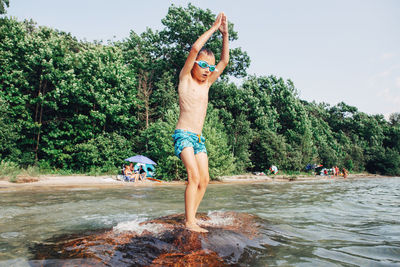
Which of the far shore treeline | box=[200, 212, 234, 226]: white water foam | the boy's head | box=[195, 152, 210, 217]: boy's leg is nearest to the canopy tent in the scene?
the far shore treeline

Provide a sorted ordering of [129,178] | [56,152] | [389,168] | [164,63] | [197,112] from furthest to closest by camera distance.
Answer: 1. [389,168]
2. [164,63]
3. [56,152]
4. [129,178]
5. [197,112]

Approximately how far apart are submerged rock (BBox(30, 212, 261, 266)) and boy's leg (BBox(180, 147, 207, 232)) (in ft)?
0.49

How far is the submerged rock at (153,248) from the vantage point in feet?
7.19

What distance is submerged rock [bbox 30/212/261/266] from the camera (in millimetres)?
2191

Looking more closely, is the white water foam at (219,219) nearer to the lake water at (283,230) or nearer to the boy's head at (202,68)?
the lake water at (283,230)

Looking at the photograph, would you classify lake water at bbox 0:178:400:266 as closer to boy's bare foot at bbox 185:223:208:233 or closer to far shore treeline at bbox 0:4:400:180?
boy's bare foot at bbox 185:223:208:233

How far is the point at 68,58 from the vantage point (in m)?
16.5

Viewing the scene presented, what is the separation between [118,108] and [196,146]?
15.7 metres

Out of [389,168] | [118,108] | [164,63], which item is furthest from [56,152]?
[389,168]

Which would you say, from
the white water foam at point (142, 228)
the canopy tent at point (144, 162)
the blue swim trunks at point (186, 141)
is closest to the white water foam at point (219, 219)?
the white water foam at point (142, 228)

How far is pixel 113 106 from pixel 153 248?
1646 cm

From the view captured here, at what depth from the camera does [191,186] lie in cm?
309

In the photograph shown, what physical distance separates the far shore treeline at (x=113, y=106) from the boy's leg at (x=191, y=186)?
38.3 ft

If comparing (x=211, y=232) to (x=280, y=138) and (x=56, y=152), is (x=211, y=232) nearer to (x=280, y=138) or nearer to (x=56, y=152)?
(x=56, y=152)
